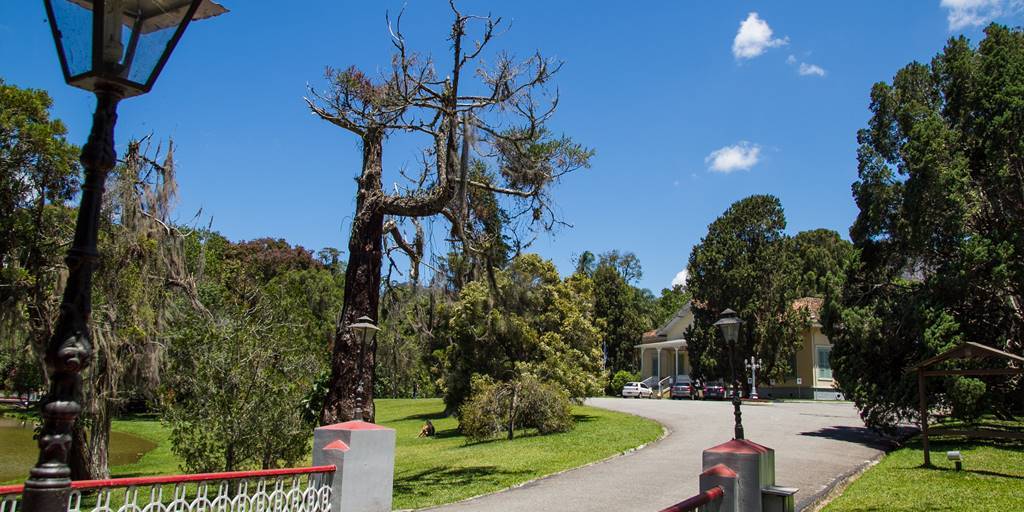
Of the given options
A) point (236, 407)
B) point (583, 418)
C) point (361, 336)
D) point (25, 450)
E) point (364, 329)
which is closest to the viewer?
point (364, 329)

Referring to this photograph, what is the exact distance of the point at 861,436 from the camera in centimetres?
1906

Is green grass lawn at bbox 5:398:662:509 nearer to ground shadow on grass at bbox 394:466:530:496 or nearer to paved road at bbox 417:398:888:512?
ground shadow on grass at bbox 394:466:530:496

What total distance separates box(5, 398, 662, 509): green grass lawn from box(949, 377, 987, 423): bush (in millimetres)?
7090

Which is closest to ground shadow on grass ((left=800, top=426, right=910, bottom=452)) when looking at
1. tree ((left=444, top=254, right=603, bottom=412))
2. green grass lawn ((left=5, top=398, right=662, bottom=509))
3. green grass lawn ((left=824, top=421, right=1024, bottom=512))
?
green grass lawn ((left=824, top=421, right=1024, bottom=512))

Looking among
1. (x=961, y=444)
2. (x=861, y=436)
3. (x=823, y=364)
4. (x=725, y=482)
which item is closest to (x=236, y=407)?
(x=725, y=482)

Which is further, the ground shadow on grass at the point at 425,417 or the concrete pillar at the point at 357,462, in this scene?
the ground shadow on grass at the point at 425,417

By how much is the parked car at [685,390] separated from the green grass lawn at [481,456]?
14876 mm

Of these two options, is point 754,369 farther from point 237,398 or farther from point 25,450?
point 25,450

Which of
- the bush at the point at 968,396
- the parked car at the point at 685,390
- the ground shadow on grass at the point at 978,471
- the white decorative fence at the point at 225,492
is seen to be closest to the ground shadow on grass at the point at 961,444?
the bush at the point at 968,396

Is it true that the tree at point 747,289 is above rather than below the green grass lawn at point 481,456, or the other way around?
above

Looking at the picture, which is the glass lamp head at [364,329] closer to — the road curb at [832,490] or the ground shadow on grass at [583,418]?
the road curb at [832,490]

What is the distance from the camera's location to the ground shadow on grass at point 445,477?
39.3 feet

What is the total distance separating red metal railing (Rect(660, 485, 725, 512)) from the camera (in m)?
4.03

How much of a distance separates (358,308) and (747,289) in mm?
34204
